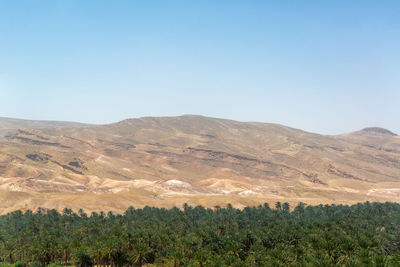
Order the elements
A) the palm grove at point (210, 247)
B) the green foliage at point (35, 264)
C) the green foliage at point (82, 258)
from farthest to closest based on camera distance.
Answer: the green foliage at point (82, 258) < the green foliage at point (35, 264) < the palm grove at point (210, 247)

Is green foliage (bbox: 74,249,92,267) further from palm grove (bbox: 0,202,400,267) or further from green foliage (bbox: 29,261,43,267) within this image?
green foliage (bbox: 29,261,43,267)

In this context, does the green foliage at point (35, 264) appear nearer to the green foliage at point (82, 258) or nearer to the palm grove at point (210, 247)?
the palm grove at point (210, 247)

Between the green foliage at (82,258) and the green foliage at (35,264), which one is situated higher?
the green foliage at (82,258)

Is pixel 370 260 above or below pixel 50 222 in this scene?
above

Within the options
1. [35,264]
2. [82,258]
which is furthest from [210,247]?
[35,264]

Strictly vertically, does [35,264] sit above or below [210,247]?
below

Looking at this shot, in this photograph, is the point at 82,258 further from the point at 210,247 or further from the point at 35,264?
the point at 210,247

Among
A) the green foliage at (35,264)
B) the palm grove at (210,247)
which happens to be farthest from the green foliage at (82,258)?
the green foliage at (35,264)

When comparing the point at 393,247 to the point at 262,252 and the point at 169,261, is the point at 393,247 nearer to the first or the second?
the point at 262,252

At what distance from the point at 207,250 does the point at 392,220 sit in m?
95.0

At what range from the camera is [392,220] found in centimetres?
14088

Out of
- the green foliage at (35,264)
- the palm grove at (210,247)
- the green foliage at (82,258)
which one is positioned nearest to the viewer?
the palm grove at (210,247)

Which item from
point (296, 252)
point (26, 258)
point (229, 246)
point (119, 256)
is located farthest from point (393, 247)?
point (26, 258)

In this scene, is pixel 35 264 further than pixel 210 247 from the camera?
No
